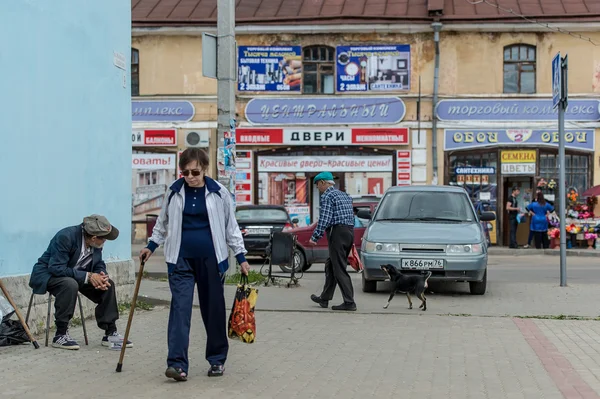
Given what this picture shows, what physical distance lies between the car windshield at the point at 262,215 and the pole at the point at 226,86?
23.7ft

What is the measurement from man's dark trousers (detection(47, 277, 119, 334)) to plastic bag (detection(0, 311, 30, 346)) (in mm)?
347

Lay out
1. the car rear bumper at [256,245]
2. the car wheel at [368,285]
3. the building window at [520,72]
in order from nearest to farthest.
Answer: the car wheel at [368,285] < the car rear bumper at [256,245] < the building window at [520,72]

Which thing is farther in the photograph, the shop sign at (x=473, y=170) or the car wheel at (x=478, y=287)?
the shop sign at (x=473, y=170)

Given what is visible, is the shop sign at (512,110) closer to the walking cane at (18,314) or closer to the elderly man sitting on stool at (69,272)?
the elderly man sitting on stool at (69,272)

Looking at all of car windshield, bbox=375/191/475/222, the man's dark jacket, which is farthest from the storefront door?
the man's dark jacket

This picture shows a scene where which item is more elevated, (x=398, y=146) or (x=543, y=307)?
(x=398, y=146)

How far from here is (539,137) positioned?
3069 centimetres

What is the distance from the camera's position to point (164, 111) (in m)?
32.2


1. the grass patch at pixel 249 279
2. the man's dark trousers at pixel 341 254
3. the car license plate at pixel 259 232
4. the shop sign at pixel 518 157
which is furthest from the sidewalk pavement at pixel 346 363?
the shop sign at pixel 518 157

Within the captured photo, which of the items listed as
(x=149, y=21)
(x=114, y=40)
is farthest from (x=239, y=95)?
(x=114, y=40)

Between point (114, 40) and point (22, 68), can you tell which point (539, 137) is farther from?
point (22, 68)

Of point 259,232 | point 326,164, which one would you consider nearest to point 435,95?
point 326,164

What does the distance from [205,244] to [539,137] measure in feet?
81.2

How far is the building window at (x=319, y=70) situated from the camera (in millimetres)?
31594
